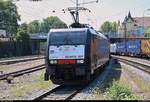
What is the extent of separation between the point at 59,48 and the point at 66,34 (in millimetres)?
811

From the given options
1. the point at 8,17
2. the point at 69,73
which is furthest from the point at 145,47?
the point at 8,17

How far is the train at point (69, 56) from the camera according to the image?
2069cm

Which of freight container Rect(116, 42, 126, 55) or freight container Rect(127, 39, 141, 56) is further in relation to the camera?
freight container Rect(116, 42, 126, 55)

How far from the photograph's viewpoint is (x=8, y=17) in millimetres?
158750

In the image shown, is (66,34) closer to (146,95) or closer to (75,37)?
(75,37)

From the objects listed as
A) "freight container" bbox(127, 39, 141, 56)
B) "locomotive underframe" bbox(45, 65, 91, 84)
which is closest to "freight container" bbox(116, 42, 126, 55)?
"freight container" bbox(127, 39, 141, 56)

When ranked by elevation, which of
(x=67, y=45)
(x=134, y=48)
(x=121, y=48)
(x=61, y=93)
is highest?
(x=67, y=45)

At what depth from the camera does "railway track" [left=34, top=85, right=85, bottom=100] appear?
668 inches

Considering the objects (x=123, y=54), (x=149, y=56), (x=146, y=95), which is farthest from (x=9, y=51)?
(x=146, y=95)

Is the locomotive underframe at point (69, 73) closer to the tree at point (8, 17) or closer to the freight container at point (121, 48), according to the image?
the freight container at point (121, 48)

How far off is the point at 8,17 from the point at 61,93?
142078mm

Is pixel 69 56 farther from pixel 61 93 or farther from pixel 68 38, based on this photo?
pixel 61 93

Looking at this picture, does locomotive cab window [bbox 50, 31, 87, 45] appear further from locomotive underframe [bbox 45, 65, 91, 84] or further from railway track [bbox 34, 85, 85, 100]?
railway track [bbox 34, 85, 85, 100]

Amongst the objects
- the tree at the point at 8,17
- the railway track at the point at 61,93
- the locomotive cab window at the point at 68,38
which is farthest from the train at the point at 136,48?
the tree at the point at 8,17
